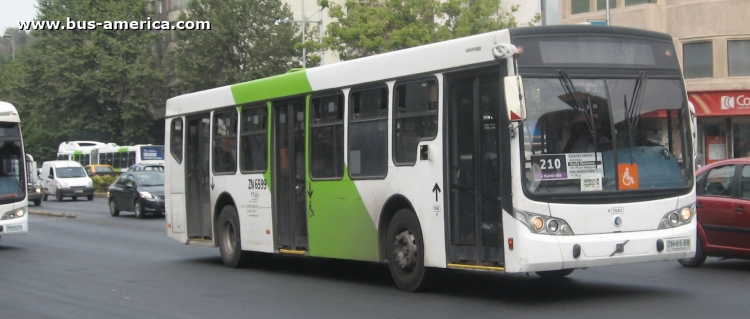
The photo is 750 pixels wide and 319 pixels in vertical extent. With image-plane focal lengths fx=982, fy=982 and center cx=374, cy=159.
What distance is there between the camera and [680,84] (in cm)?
1043

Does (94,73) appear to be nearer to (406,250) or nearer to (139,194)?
(139,194)

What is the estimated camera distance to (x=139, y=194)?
31.2m

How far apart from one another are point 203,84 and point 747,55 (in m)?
36.7

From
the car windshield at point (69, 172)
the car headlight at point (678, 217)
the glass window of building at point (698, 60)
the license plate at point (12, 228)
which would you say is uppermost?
the glass window of building at point (698, 60)

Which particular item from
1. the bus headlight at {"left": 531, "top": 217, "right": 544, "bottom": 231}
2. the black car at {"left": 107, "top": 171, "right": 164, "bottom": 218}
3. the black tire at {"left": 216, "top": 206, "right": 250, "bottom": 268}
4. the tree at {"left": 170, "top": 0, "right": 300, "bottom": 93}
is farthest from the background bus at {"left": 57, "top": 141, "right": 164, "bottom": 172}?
the bus headlight at {"left": 531, "top": 217, "right": 544, "bottom": 231}

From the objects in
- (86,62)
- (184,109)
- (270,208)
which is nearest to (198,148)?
(184,109)

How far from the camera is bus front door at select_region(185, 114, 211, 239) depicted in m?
16.2

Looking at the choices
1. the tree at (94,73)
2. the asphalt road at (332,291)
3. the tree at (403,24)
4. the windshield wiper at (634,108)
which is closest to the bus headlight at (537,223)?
the asphalt road at (332,291)

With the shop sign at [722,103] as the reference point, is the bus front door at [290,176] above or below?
below

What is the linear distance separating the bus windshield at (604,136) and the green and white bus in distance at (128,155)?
49823mm

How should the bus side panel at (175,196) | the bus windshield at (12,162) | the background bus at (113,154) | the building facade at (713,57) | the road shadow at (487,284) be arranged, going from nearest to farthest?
the road shadow at (487,284), the bus side panel at (175,196), the bus windshield at (12,162), the building facade at (713,57), the background bus at (113,154)

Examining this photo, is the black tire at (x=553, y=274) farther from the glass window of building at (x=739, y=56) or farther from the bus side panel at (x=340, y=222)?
the glass window of building at (x=739, y=56)

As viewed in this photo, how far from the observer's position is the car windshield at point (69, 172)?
4744 centimetres

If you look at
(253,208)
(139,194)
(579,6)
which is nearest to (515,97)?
(253,208)
